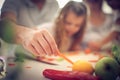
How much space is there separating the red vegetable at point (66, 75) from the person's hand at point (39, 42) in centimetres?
13

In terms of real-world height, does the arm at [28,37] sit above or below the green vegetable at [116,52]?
above

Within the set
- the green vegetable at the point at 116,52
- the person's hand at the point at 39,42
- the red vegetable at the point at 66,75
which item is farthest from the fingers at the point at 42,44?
the green vegetable at the point at 116,52

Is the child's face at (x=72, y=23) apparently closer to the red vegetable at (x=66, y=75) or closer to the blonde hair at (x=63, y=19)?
the blonde hair at (x=63, y=19)

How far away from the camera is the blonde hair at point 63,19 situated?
2035 mm

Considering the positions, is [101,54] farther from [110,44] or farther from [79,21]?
[79,21]

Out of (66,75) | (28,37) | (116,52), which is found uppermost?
(28,37)

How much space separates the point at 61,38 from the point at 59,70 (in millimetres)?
212

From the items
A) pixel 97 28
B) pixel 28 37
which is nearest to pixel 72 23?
pixel 97 28

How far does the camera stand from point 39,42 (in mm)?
2039

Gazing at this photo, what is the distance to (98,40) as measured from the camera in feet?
6.75

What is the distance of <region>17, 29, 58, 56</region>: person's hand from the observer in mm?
2025

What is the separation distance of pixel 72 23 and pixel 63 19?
0.07 metres

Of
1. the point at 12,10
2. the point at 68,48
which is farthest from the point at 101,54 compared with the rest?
the point at 12,10

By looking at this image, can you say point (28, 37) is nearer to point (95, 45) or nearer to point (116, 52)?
point (95, 45)
